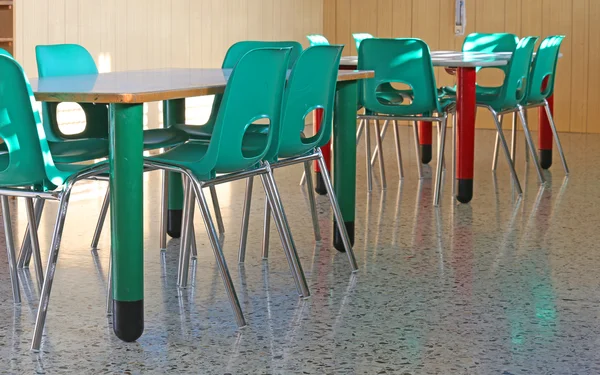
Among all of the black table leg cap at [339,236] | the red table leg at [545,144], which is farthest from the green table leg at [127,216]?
the red table leg at [545,144]

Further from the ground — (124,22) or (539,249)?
(124,22)

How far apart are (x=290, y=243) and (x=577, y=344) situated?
1031 millimetres

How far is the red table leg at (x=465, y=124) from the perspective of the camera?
17.0 feet

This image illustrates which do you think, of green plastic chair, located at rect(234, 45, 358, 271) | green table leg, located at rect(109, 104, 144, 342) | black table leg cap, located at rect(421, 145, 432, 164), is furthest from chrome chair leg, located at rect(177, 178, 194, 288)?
black table leg cap, located at rect(421, 145, 432, 164)

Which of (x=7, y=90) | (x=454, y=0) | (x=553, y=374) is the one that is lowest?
(x=553, y=374)

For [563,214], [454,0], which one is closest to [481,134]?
[454,0]

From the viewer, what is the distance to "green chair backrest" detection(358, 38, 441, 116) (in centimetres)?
516

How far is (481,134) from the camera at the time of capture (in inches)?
351

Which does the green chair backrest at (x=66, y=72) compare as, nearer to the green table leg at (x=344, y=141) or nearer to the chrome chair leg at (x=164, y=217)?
the chrome chair leg at (x=164, y=217)

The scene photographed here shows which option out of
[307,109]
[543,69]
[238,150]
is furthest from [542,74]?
[238,150]

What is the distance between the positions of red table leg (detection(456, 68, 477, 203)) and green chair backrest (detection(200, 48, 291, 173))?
84.3 inches

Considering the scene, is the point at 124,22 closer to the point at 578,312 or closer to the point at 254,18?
the point at 254,18

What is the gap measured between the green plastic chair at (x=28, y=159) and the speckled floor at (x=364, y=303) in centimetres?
25

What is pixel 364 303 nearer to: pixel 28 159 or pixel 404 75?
pixel 28 159
